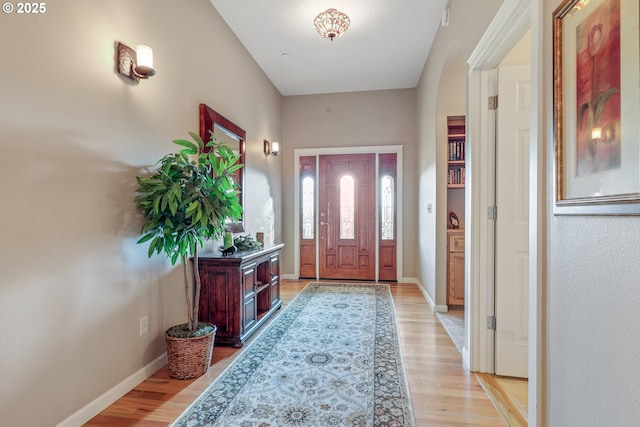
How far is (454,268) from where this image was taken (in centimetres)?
371

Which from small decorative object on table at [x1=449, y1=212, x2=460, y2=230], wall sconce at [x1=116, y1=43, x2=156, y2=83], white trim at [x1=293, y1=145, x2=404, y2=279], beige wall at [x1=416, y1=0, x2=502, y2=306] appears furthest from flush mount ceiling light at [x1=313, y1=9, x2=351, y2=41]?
small decorative object on table at [x1=449, y1=212, x2=460, y2=230]

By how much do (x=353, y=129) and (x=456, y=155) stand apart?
1.76m

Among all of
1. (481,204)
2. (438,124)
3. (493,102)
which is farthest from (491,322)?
(438,124)

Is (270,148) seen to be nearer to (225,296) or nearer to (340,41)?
(340,41)

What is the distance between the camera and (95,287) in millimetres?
1766

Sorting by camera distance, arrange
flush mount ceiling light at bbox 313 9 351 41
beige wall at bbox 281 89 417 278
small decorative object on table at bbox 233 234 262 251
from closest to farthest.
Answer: flush mount ceiling light at bbox 313 9 351 41 → small decorative object on table at bbox 233 234 262 251 → beige wall at bbox 281 89 417 278

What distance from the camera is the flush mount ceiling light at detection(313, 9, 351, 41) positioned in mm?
3018

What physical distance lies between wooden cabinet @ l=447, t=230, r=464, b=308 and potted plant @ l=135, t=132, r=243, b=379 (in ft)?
8.55

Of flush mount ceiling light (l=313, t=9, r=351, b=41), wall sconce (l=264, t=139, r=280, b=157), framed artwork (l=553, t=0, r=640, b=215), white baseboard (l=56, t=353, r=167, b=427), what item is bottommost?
white baseboard (l=56, t=353, r=167, b=427)

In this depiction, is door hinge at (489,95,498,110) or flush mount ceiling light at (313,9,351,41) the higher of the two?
flush mount ceiling light at (313,9,351,41)

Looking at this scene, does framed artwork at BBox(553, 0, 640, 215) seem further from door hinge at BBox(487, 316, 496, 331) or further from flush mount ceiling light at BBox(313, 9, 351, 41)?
flush mount ceiling light at BBox(313, 9, 351, 41)

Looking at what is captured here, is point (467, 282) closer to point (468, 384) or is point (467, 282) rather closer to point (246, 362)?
point (468, 384)

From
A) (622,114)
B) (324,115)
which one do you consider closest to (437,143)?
(324,115)

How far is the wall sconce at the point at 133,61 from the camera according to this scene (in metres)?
1.92
